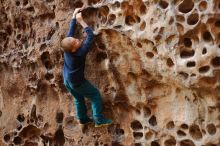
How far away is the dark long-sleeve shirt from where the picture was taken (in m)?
→ 3.06

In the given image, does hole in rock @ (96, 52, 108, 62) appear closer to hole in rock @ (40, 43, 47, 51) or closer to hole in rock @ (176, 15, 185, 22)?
hole in rock @ (40, 43, 47, 51)

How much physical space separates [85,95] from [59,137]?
568mm

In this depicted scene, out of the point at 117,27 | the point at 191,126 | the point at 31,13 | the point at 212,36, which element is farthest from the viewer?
the point at 31,13

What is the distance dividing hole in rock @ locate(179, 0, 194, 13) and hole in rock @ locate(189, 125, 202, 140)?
2.35 feet

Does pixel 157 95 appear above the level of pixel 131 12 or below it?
below

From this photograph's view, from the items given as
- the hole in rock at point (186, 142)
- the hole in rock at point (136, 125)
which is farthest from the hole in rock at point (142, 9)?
the hole in rock at point (186, 142)

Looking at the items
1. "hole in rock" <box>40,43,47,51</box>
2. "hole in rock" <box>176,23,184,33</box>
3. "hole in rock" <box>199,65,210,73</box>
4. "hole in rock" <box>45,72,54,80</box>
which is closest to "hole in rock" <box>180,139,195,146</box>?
"hole in rock" <box>199,65,210,73</box>

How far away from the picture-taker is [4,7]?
12.6ft

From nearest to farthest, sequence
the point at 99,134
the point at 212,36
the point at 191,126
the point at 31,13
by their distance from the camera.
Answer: the point at 212,36 → the point at 191,126 → the point at 99,134 → the point at 31,13

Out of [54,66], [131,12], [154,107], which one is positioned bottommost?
[154,107]

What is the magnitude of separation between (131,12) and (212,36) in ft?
1.96

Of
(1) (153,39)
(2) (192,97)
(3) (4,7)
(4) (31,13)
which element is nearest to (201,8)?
(1) (153,39)

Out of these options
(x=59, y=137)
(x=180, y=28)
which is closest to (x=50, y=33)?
(x=59, y=137)

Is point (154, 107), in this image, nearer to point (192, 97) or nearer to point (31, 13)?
point (192, 97)
